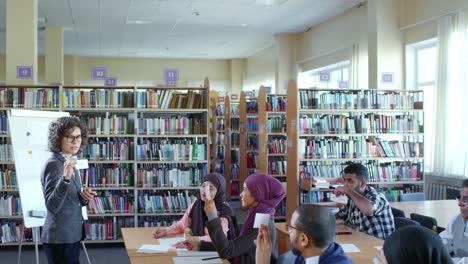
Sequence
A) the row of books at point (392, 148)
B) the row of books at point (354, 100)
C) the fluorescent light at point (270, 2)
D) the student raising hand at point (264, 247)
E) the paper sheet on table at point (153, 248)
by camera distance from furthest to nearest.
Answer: the fluorescent light at point (270, 2) → the row of books at point (392, 148) → the row of books at point (354, 100) → the paper sheet on table at point (153, 248) → the student raising hand at point (264, 247)

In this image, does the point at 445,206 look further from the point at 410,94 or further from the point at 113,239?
the point at 113,239

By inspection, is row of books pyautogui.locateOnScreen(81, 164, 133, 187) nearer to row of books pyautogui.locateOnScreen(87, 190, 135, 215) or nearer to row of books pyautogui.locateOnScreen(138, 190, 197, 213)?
row of books pyautogui.locateOnScreen(87, 190, 135, 215)

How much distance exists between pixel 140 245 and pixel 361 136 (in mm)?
5259

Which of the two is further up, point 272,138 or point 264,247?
point 272,138

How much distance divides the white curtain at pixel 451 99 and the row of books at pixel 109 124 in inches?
188

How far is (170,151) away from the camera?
7.11 metres

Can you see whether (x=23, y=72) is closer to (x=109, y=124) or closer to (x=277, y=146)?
(x=109, y=124)

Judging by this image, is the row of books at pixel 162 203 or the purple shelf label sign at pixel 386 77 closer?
the row of books at pixel 162 203

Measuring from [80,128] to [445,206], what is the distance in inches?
169

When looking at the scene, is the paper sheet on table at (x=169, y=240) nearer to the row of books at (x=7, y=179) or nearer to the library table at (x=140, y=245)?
the library table at (x=140, y=245)

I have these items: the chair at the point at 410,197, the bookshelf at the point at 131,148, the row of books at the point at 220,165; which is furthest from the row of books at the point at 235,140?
the chair at the point at 410,197

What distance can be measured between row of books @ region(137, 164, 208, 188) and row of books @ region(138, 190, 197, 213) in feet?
0.52

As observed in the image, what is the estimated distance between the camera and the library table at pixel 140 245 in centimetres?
331

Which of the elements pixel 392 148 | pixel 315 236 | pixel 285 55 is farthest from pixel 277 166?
pixel 315 236
